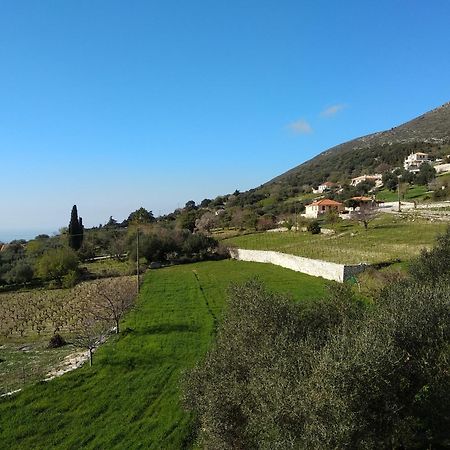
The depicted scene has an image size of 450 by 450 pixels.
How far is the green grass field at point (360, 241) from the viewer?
53625mm

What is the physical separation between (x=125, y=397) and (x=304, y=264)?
126ft

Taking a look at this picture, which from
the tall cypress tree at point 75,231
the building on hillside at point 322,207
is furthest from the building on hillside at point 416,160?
the tall cypress tree at point 75,231

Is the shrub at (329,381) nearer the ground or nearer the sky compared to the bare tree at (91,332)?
nearer the sky

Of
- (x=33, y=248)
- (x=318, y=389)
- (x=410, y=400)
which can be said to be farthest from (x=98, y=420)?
(x=33, y=248)

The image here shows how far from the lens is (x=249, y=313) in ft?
71.1

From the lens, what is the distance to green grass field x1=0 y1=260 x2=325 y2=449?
67.2ft

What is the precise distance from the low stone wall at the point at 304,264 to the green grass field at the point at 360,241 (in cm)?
198

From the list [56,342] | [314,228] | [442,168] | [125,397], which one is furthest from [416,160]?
[125,397]

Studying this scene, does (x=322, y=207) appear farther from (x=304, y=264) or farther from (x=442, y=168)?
(x=304, y=264)

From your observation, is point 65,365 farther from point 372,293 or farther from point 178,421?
point 372,293

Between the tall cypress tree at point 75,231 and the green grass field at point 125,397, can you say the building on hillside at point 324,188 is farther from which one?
the green grass field at point 125,397

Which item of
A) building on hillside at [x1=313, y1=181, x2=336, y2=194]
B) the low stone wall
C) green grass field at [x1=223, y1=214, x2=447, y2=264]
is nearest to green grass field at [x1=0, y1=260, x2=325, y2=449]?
the low stone wall

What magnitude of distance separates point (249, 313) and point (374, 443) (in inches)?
348

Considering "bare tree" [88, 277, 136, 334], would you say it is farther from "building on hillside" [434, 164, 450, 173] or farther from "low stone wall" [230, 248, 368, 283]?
"building on hillside" [434, 164, 450, 173]
